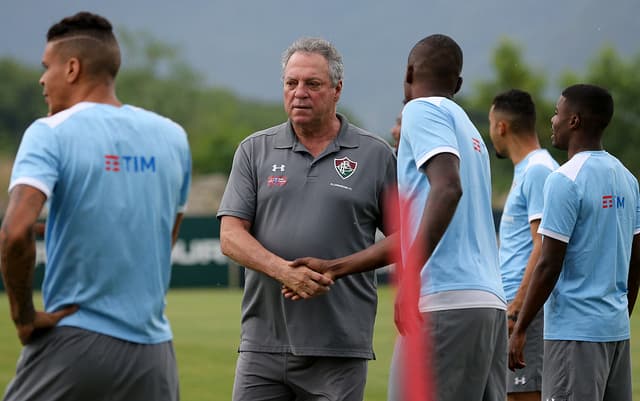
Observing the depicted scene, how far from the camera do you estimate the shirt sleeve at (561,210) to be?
623cm

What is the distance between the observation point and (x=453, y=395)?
5.12 meters

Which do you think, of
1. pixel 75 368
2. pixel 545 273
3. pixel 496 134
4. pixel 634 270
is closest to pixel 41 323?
pixel 75 368

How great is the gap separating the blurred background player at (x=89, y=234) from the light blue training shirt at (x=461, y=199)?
1.21 meters

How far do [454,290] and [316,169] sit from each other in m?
1.11

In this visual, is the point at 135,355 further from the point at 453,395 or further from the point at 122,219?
the point at 453,395

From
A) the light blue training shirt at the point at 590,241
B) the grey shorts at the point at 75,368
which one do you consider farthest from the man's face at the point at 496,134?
the grey shorts at the point at 75,368

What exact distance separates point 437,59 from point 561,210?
54.4 inches

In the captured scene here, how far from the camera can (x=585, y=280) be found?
6332mm

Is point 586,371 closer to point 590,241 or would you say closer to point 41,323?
point 590,241

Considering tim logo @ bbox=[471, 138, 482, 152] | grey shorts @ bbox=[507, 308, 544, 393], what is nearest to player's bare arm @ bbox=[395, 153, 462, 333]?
tim logo @ bbox=[471, 138, 482, 152]

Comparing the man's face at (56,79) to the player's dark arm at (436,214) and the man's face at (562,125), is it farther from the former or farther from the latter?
the man's face at (562,125)

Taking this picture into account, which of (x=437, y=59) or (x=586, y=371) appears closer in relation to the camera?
(x=437, y=59)

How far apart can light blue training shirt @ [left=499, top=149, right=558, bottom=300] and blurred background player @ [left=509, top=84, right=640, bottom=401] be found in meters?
1.31

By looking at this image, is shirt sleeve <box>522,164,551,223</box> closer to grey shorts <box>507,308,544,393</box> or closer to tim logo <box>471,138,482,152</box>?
grey shorts <box>507,308,544,393</box>
